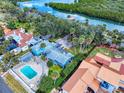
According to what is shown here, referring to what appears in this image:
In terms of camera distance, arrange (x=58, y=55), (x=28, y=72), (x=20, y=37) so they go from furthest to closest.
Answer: (x=20, y=37)
(x=58, y=55)
(x=28, y=72)

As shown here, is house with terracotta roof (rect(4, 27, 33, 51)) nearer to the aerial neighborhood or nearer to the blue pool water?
the aerial neighborhood

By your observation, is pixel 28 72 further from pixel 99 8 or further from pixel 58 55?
pixel 99 8

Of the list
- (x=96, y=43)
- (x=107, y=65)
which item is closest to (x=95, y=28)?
(x=96, y=43)

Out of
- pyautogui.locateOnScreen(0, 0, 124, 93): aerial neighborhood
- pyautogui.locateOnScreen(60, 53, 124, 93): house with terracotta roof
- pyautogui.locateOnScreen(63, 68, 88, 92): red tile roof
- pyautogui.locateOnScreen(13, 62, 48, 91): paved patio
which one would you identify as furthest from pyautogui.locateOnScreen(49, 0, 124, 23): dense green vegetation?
pyautogui.locateOnScreen(13, 62, 48, 91): paved patio

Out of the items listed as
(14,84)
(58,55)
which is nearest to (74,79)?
(58,55)

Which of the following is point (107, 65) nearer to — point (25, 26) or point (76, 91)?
point (76, 91)
